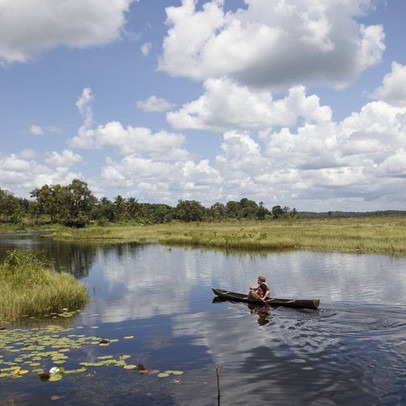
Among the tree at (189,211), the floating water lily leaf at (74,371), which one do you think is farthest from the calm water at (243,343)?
the tree at (189,211)

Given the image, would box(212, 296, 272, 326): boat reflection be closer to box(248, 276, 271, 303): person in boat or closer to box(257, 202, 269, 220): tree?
box(248, 276, 271, 303): person in boat

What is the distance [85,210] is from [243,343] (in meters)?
133

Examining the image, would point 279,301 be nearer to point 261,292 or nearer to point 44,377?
point 261,292

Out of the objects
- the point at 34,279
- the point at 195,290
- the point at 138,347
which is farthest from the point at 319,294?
the point at 34,279

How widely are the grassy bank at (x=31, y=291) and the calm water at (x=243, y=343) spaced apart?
1.37 meters

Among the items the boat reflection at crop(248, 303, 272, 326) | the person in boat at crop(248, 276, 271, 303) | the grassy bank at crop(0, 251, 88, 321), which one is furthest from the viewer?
the person in boat at crop(248, 276, 271, 303)

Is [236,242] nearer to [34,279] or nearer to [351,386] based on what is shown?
[34,279]

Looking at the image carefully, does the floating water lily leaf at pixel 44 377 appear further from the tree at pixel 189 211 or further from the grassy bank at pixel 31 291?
the tree at pixel 189 211

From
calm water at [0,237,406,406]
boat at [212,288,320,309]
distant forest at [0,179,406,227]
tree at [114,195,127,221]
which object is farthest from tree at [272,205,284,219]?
boat at [212,288,320,309]

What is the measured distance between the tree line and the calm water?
110 metres

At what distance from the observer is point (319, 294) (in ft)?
82.4

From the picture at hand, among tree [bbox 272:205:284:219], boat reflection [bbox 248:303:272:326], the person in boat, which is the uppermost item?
tree [bbox 272:205:284:219]

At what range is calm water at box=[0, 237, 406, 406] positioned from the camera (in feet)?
36.2

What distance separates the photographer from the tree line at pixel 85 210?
138250 millimetres
